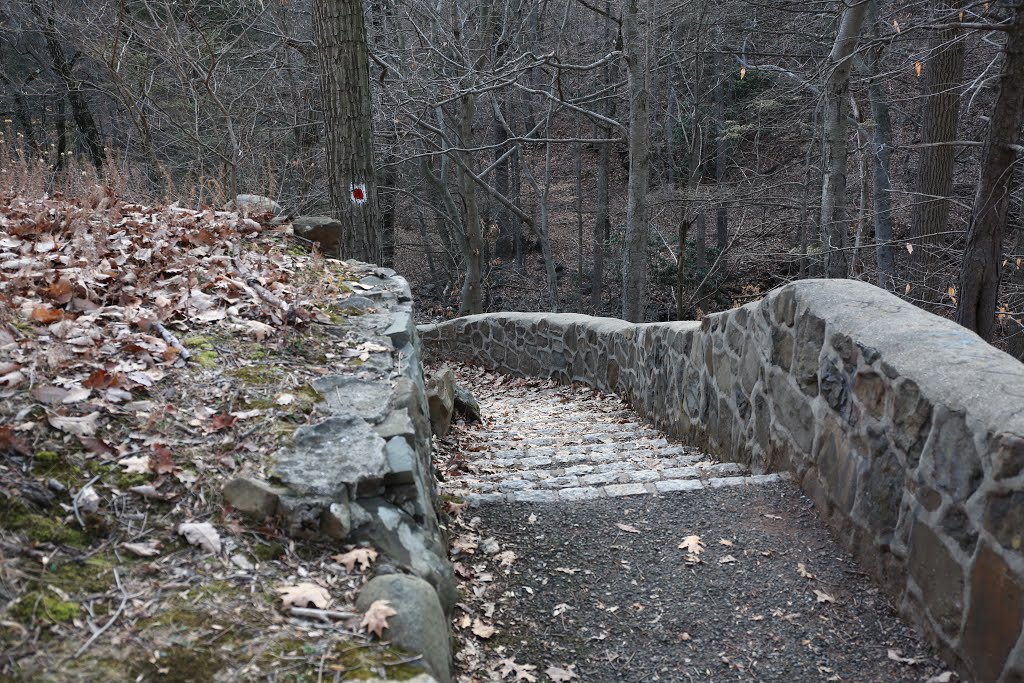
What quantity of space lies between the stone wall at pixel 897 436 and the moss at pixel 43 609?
109 inches

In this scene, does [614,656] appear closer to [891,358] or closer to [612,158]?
[891,358]

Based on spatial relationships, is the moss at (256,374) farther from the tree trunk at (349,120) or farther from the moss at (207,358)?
the tree trunk at (349,120)

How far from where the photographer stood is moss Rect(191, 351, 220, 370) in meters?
3.51

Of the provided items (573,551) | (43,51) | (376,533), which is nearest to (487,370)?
(573,551)

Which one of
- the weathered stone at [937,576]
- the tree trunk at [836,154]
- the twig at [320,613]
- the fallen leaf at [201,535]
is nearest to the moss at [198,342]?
the fallen leaf at [201,535]

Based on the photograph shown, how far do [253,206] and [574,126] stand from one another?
20177 mm

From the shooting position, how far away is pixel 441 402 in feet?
23.9

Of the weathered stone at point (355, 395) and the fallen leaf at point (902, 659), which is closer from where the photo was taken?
the fallen leaf at point (902, 659)

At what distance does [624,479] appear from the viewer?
5008 millimetres

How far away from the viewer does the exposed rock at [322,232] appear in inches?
243

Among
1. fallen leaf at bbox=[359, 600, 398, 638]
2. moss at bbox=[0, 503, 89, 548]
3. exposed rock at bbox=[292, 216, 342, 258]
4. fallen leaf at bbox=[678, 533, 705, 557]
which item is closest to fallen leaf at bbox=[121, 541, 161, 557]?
moss at bbox=[0, 503, 89, 548]

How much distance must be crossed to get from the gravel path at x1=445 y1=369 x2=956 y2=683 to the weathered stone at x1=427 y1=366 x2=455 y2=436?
2.10 m

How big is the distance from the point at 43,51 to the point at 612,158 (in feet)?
55.4

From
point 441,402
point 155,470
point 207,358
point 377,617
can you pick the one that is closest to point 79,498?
point 155,470
